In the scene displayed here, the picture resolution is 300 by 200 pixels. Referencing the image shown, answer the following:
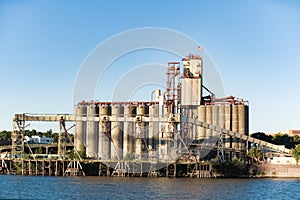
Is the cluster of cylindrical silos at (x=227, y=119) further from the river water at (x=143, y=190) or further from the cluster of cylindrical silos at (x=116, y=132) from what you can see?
the river water at (x=143, y=190)

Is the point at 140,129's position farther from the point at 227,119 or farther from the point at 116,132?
the point at 227,119

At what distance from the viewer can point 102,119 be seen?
10194 centimetres

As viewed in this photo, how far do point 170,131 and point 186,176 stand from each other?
9.36 m

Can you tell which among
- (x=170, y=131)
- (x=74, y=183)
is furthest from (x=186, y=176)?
(x=74, y=183)

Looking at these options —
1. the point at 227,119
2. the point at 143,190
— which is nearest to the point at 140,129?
the point at 227,119

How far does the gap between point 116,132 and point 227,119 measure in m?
24.8

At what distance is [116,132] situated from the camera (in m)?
112

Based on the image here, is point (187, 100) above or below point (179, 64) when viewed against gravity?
below

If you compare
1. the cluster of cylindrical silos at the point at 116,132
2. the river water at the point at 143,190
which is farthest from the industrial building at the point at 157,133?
the river water at the point at 143,190

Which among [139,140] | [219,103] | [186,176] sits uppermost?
[219,103]

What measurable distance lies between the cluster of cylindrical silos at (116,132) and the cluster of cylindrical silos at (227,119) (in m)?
11.8

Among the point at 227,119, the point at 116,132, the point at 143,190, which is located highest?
the point at 227,119

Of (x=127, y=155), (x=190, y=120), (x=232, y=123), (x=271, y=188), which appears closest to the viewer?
(x=271, y=188)

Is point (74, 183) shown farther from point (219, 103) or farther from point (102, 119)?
point (219, 103)
